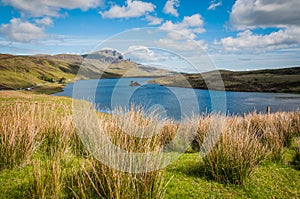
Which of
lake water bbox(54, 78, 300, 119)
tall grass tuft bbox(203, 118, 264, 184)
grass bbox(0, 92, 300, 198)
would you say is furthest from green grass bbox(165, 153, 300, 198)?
lake water bbox(54, 78, 300, 119)

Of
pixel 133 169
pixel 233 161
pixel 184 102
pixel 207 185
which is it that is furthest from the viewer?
pixel 184 102

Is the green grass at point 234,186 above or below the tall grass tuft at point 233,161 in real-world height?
below

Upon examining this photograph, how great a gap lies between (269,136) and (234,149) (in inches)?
140

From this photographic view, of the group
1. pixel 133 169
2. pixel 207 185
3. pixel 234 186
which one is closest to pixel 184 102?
pixel 234 186

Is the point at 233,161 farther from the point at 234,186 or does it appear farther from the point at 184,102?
the point at 184,102

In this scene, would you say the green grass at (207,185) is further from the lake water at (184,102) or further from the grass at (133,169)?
the lake water at (184,102)

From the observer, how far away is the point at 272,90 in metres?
76.1

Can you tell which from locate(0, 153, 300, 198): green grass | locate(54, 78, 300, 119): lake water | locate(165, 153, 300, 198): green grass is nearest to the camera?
locate(0, 153, 300, 198): green grass

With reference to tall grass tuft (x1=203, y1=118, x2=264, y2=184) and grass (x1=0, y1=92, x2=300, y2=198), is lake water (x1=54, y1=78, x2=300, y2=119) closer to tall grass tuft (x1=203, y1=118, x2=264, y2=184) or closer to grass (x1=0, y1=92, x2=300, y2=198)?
grass (x1=0, y1=92, x2=300, y2=198)

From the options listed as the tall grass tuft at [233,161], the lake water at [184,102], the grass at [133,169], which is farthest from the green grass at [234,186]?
the lake water at [184,102]

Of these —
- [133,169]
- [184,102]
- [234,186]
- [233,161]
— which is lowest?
[184,102]

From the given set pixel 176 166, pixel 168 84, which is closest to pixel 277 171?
pixel 176 166

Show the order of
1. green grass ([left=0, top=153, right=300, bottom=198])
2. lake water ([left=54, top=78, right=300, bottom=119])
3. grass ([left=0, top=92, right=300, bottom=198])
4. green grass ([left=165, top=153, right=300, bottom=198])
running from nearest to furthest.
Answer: grass ([left=0, top=92, right=300, bottom=198]) < green grass ([left=0, top=153, right=300, bottom=198]) < green grass ([left=165, top=153, right=300, bottom=198]) < lake water ([left=54, top=78, right=300, bottom=119])

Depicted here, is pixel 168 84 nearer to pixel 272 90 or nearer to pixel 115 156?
pixel 272 90
